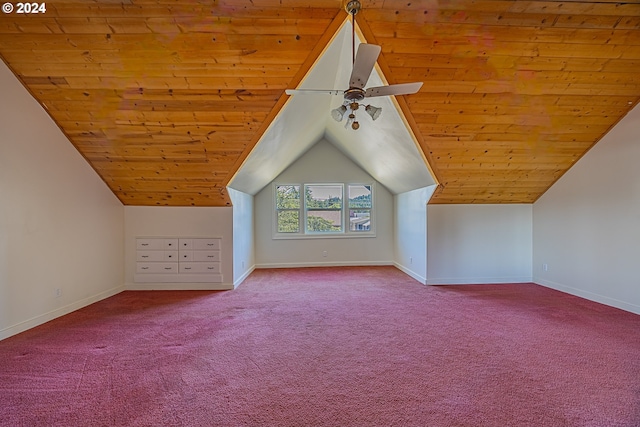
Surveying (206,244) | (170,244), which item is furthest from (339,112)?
(170,244)

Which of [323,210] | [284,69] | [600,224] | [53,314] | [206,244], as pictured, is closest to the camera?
[284,69]

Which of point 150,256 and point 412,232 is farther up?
point 412,232

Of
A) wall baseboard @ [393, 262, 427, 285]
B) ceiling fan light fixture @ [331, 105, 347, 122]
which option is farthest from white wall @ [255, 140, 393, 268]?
ceiling fan light fixture @ [331, 105, 347, 122]

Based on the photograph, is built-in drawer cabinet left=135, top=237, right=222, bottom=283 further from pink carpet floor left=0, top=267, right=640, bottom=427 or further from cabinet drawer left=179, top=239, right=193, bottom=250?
pink carpet floor left=0, top=267, right=640, bottom=427

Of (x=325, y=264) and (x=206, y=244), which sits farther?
(x=325, y=264)

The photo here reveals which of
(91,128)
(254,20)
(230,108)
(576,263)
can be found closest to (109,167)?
(91,128)

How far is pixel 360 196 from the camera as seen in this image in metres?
7.11

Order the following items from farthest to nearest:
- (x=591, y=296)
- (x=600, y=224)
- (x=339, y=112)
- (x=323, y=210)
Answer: (x=323, y=210) → (x=591, y=296) → (x=600, y=224) → (x=339, y=112)

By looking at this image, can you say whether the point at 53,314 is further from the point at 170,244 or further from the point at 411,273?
the point at 411,273

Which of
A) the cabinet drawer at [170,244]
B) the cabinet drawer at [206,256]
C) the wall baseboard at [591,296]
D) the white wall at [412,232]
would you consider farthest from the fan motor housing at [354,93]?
the wall baseboard at [591,296]

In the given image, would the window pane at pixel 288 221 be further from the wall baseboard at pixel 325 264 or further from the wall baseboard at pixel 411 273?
the wall baseboard at pixel 411 273

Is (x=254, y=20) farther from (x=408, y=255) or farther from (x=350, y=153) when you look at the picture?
(x=408, y=255)

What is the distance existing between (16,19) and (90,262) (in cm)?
296

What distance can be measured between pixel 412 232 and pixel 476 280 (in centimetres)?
138
